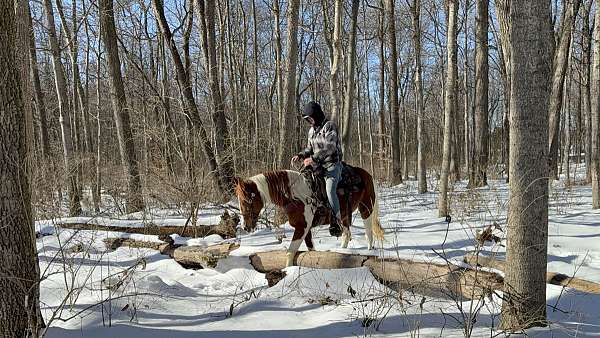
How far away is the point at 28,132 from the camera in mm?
3146

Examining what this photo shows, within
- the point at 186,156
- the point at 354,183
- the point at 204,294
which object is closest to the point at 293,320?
the point at 204,294

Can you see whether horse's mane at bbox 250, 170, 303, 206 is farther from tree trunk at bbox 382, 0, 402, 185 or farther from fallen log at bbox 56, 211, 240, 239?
tree trunk at bbox 382, 0, 402, 185

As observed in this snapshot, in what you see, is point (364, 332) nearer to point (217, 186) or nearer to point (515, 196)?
point (515, 196)

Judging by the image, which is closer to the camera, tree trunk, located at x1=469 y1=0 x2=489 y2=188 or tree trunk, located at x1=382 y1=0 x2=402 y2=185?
tree trunk, located at x1=469 y1=0 x2=489 y2=188

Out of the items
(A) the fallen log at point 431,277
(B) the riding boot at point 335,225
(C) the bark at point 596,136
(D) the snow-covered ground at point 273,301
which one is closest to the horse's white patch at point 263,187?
(D) the snow-covered ground at point 273,301

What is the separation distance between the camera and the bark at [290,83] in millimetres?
8531

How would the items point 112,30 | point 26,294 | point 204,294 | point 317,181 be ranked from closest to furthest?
point 26,294 < point 204,294 < point 317,181 < point 112,30

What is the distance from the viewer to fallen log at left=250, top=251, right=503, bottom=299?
3.82 meters

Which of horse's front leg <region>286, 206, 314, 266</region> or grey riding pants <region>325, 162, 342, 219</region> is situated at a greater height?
grey riding pants <region>325, 162, 342, 219</region>

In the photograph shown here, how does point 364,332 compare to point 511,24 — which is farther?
point 364,332

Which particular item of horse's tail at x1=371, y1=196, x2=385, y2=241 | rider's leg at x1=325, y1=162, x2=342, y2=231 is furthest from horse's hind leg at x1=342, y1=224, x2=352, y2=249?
horse's tail at x1=371, y1=196, x2=385, y2=241

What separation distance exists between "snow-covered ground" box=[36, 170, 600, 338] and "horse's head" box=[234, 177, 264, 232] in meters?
0.42

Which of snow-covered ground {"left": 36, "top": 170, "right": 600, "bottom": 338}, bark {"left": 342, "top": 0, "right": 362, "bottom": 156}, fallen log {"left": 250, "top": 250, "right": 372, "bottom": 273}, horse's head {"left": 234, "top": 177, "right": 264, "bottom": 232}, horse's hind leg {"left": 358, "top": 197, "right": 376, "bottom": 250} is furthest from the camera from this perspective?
bark {"left": 342, "top": 0, "right": 362, "bottom": 156}

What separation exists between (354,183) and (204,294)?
2619 mm
